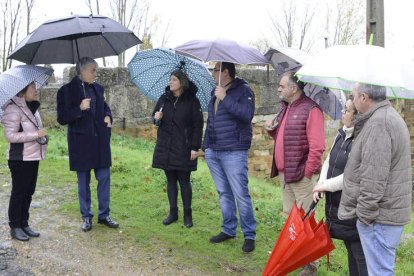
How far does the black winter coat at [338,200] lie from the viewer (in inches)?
143

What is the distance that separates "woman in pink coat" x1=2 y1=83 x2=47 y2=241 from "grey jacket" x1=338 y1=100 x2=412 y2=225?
3097 mm

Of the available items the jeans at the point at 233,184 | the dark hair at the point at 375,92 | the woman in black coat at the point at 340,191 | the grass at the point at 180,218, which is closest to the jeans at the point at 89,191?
the grass at the point at 180,218

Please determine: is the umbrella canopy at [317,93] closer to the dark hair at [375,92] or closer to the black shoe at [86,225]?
the dark hair at [375,92]

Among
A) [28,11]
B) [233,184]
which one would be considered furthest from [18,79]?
[28,11]

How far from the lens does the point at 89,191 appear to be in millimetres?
5438

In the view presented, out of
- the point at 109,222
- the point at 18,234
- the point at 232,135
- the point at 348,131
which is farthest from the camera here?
the point at 109,222

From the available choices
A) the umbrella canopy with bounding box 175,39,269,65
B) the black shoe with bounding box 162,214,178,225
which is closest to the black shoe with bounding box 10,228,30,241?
the black shoe with bounding box 162,214,178,225

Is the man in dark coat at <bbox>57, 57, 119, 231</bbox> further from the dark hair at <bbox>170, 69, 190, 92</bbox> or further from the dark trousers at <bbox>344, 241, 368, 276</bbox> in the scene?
the dark trousers at <bbox>344, 241, 368, 276</bbox>

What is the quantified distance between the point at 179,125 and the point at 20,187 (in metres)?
1.76

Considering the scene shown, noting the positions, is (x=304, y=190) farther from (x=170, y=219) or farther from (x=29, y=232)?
(x=29, y=232)

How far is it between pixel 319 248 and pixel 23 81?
3.09m

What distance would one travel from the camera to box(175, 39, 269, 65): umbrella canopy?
454 centimetres

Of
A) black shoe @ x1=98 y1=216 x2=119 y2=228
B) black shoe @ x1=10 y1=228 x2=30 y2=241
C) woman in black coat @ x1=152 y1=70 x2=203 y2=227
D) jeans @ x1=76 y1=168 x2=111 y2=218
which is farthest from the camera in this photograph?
black shoe @ x1=98 y1=216 x2=119 y2=228

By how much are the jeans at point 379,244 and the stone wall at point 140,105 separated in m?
7.75
